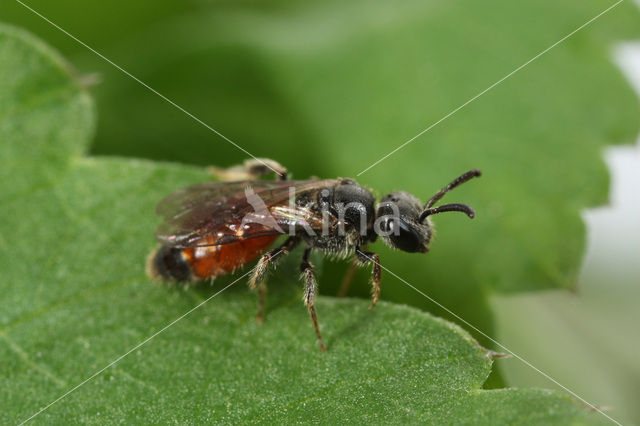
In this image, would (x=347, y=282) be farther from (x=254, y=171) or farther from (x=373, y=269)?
(x=254, y=171)

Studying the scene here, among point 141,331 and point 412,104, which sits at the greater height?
point 412,104

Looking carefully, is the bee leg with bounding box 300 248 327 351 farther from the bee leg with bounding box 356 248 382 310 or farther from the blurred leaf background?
the blurred leaf background

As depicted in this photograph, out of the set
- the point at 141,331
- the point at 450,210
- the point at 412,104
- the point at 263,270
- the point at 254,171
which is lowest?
the point at 141,331

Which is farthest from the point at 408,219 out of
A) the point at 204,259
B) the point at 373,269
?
the point at 204,259

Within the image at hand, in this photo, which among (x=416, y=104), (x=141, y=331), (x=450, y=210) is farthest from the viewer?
(x=416, y=104)

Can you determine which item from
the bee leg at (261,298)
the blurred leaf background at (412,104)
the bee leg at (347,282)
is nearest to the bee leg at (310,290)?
the bee leg at (261,298)

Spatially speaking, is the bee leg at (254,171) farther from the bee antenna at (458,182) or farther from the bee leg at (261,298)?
the bee antenna at (458,182)
